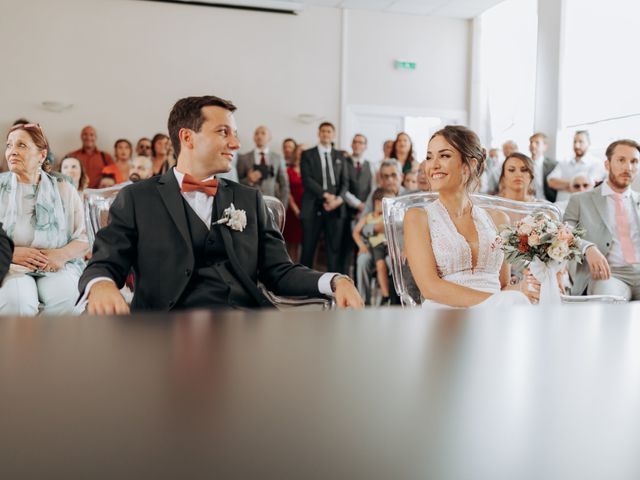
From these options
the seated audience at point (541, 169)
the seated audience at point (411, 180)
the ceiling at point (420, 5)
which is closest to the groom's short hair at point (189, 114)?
the seated audience at point (411, 180)

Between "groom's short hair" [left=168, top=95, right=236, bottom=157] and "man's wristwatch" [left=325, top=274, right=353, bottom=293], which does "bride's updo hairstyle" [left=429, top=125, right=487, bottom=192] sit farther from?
"man's wristwatch" [left=325, top=274, right=353, bottom=293]

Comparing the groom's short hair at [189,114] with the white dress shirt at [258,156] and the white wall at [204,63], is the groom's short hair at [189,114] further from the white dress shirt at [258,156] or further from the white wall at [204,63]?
the white wall at [204,63]

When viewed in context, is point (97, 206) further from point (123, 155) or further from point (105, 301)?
point (123, 155)

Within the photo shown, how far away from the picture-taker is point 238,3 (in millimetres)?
11328

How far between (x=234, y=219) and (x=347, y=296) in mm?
649

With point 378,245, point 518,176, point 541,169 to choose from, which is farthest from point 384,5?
point 518,176

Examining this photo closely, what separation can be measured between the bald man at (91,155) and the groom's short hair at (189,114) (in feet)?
24.2

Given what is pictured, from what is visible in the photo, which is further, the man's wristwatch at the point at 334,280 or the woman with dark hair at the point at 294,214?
the woman with dark hair at the point at 294,214

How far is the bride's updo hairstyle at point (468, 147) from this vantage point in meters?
3.12

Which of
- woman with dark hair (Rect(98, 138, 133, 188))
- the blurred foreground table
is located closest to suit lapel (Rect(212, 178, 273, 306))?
the blurred foreground table

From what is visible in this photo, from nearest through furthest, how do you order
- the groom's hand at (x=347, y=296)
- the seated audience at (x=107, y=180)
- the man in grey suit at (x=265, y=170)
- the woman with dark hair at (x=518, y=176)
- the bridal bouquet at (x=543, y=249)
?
the groom's hand at (x=347, y=296)
the bridal bouquet at (x=543, y=249)
the woman with dark hair at (x=518, y=176)
the seated audience at (x=107, y=180)
the man in grey suit at (x=265, y=170)

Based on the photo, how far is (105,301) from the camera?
1988 millimetres

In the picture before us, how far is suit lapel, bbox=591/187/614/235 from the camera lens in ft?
14.2

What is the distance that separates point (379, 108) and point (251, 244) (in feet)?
31.6
